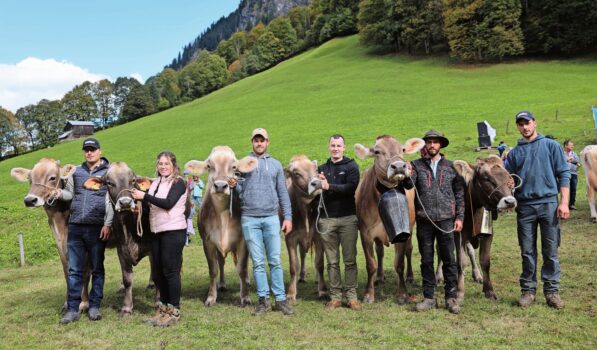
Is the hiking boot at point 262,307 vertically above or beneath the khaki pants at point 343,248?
beneath

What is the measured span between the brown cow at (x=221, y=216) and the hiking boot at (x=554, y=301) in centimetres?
444

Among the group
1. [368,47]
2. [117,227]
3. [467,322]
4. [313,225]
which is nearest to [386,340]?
[467,322]

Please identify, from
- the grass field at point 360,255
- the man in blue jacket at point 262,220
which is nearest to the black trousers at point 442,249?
the grass field at point 360,255

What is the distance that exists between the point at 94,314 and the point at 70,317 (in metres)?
0.32

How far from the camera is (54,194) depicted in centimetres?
687

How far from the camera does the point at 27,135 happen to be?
273 feet

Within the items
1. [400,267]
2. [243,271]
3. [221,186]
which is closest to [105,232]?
[221,186]

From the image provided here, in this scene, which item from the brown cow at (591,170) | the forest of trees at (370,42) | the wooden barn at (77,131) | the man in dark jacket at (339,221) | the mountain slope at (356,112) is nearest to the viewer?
the man in dark jacket at (339,221)

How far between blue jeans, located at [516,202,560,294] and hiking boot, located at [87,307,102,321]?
6.27m

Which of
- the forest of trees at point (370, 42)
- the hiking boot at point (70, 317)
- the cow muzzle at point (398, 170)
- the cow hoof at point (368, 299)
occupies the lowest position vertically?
the cow hoof at point (368, 299)

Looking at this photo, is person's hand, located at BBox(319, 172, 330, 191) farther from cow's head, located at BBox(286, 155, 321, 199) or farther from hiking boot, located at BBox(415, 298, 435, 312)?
hiking boot, located at BBox(415, 298, 435, 312)

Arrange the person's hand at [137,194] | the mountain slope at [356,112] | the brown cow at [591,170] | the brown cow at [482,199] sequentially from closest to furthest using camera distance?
the person's hand at [137,194] → the brown cow at [482,199] → the brown cow at [591,170] → the mountain slope at [356,112]

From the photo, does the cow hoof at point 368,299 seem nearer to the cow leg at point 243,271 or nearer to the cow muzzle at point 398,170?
the cow leg at point 243,271

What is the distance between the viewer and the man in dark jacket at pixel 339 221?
6.82 m
